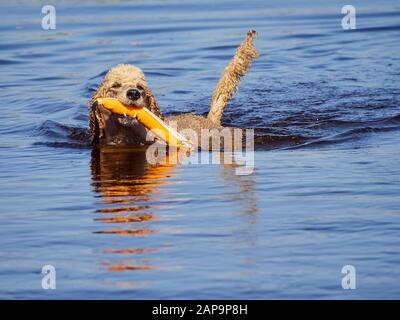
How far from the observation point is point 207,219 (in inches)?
260

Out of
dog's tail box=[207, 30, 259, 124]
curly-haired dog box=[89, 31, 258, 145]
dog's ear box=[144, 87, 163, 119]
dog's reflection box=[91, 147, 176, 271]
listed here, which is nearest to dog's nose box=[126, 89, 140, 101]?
curly-haired dog box=[89, 31, 258, 145]

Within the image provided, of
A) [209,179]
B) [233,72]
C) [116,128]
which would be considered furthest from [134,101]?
[233,72]

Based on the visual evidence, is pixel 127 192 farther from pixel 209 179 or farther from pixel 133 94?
pixel 133 94

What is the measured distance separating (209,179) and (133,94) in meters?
1.17

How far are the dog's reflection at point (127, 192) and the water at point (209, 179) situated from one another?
18 millimetres

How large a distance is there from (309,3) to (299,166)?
1052cm

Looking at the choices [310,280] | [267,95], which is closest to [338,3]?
[267,95]

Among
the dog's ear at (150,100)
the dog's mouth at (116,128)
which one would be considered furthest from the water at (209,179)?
the dog's ear at (150,100)

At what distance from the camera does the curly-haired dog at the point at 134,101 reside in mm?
8664

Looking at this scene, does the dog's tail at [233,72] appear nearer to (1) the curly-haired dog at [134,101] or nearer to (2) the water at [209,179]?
(1) the curly-haired dog at [134,101]

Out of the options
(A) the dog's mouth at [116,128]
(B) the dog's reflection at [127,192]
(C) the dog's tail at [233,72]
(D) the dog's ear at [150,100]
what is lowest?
(B) the dog's reflection at [127,192]

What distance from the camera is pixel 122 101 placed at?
335 inches

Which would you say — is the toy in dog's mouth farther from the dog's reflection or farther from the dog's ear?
the dog's ear
